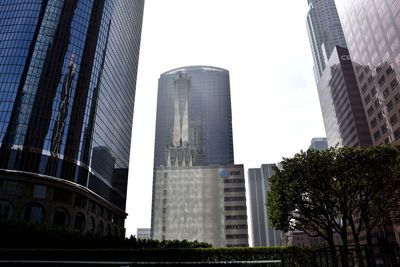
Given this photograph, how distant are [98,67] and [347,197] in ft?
236

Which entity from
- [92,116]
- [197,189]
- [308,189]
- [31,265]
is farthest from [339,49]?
[31,265]

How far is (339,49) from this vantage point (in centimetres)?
13550

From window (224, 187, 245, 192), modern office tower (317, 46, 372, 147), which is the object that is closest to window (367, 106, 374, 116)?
modern office tower (317, 46, 372, 147)

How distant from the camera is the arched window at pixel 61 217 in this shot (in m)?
60.9

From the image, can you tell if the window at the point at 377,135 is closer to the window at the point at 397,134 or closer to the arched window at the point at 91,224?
the window at the point at 397,134

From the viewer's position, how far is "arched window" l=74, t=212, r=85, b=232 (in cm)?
6538

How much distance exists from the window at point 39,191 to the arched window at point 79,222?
9.18 m

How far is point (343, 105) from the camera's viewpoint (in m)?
128

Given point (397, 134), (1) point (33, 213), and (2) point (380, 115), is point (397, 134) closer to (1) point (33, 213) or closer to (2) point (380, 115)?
(2) point (380, 115)

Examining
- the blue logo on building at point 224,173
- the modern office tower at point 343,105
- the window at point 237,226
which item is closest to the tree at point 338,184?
the window at point 237,226

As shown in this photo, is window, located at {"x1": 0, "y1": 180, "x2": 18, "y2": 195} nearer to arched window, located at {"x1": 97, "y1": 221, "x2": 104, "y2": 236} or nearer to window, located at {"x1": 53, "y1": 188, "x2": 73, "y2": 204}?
window, located at {"x1": 53, "y1": 188, "x2": 73, "y2": 204}

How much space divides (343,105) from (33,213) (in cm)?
12286

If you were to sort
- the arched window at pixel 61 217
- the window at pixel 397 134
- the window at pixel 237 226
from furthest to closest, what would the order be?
1. the window at pixel 237 226
2. the window at pixel 397 134
3. the arched window at pixel 61 217

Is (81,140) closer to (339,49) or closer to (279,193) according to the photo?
(279,193)
